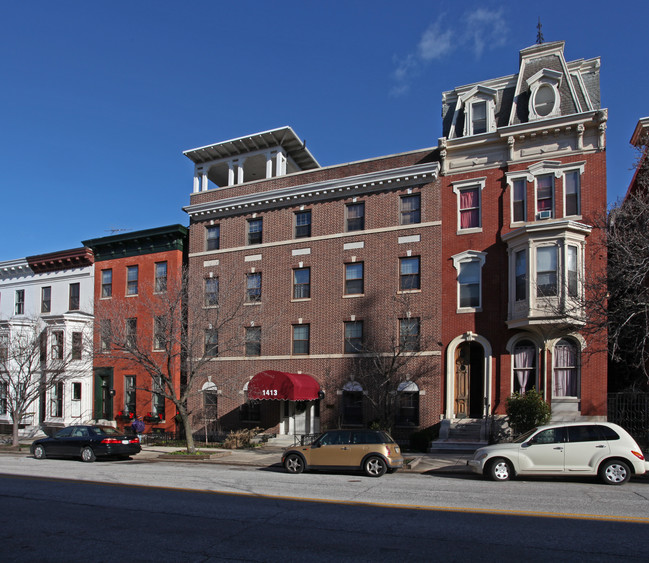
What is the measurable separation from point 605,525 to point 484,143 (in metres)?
18.4

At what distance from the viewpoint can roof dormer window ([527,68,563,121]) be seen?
78.6ft

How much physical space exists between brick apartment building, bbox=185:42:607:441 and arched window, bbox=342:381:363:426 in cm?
7

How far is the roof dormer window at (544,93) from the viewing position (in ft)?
78.6

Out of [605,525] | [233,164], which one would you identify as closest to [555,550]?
[605,525]

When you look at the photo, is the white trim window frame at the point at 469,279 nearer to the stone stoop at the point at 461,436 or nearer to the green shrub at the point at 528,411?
the green shrub at the point at 528,411

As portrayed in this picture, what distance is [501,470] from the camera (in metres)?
15.4

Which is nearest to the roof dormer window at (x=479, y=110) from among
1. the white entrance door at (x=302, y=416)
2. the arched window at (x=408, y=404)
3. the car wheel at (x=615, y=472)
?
the arched window at (x=408, y=404)

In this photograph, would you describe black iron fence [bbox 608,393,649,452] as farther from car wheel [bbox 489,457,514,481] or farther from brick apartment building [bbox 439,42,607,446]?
car wheel [bbox 489,457,514,481]

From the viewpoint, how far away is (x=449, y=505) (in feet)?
37.7

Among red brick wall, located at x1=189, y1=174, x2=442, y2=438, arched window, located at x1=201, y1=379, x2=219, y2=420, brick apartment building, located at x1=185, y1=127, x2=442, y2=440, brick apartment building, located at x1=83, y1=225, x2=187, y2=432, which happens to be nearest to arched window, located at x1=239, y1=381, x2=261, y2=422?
brick apartment building, located at x1=185, y1=127, x2=442, y2=440

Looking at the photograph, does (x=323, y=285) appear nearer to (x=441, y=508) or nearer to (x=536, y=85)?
(x=536, y=85)

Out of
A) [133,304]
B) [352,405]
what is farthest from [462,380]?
[133,304]

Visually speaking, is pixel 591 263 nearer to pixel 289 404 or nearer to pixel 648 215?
pixel 648 215

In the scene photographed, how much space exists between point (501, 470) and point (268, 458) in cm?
977
